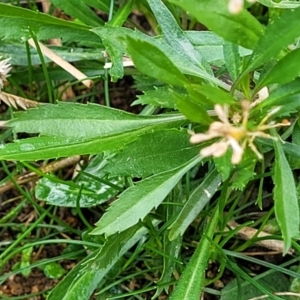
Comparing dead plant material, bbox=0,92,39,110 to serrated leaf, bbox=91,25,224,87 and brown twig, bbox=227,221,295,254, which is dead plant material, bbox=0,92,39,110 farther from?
brown twig, bbox=227,221,295,254

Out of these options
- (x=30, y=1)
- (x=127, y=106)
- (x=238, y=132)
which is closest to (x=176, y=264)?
(x=127, y=106)

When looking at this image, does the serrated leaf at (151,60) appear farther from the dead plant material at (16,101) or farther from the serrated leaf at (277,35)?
the dead plant material at (16,101)

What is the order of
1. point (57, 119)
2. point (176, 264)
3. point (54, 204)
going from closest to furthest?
point (57, 119)
point (176, 264)
point (54, 204)

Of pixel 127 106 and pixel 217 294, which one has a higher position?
pixel 127 106

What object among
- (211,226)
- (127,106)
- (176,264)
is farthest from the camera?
(127,106)

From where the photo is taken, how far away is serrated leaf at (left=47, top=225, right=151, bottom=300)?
1.18m

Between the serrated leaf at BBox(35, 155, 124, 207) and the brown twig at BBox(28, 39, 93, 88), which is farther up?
the brown twig at BBox(28, 39, 93, 88)

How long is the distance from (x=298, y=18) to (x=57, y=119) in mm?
386

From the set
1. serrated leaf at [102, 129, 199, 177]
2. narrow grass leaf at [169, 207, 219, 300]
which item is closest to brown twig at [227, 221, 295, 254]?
narrow grass leaf at [169, 207, 219, 300]

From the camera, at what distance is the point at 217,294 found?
1313 millimetres

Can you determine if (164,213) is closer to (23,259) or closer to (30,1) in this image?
(23,259)

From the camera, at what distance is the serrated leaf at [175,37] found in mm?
1026

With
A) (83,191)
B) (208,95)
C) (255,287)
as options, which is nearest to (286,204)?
(208,95)

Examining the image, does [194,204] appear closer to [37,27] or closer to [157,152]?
[157,152]
